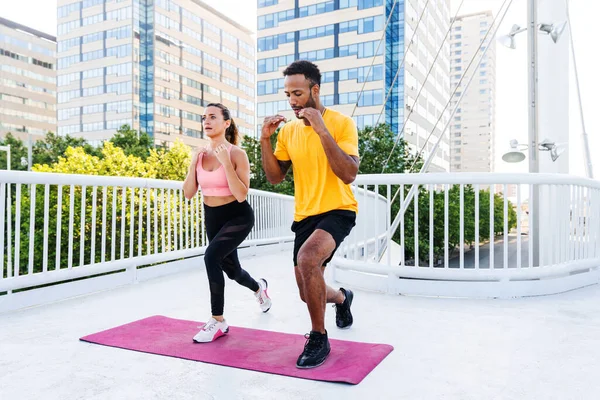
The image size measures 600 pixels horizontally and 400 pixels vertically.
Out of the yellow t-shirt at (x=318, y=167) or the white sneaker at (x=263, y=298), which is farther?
the white sneaker at (x=263, y=298)

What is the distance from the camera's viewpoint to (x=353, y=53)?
2420 inches

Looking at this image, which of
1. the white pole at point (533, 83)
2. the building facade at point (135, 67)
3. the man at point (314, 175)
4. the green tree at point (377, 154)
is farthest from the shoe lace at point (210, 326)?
the building facade at point (135, 67)

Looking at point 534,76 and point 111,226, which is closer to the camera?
point 534,76

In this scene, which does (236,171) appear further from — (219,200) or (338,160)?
(338,160)

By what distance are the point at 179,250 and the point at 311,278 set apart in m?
3.68

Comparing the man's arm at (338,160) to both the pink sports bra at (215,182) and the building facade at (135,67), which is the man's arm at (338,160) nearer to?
the pink sports bra at (215,182)

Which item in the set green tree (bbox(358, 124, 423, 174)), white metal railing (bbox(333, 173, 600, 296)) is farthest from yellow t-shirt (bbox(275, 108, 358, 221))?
green tree (bbox(358, 124, 423, 174))

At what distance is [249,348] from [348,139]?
132cm

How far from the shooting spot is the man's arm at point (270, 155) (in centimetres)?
275

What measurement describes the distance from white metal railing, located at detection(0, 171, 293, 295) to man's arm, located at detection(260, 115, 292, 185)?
6.80 feet

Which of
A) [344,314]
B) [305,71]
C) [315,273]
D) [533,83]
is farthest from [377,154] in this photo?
[315,273]

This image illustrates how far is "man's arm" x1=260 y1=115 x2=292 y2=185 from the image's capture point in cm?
275

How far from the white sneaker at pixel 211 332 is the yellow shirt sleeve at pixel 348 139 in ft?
4.43

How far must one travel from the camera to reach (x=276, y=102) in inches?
2576
